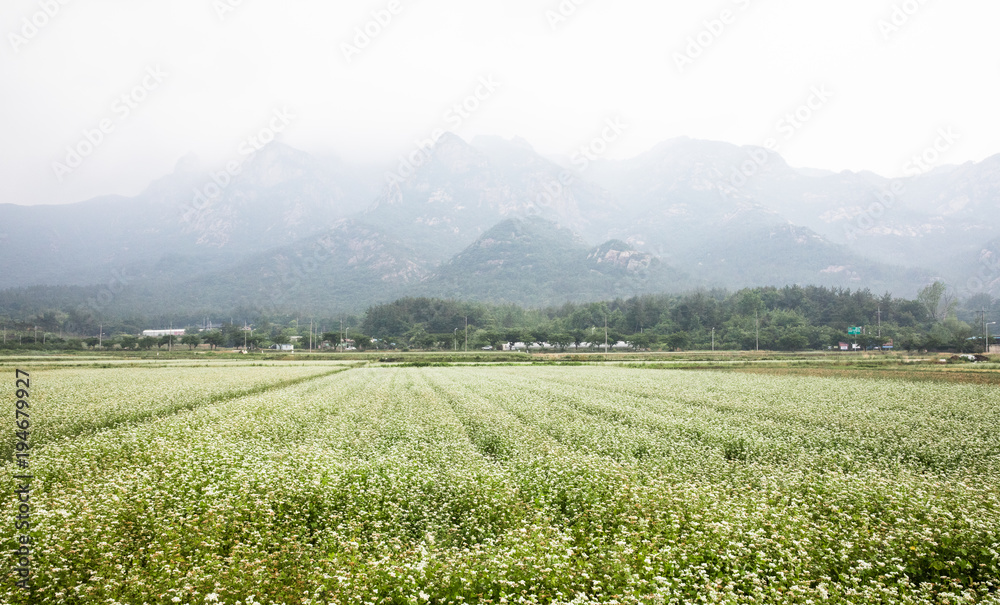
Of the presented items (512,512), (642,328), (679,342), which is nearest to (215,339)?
(642,328)

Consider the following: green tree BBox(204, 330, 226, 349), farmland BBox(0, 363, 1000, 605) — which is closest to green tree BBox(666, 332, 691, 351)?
farmland BBox(0, 363, 1000, 605)

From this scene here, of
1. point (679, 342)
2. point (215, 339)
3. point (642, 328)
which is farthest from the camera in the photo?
point (642, 328)

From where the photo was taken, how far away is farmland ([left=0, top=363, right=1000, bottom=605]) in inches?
216

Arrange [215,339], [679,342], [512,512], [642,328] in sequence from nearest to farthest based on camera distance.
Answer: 1. [512,512]
2. [679,342]
3. [215,339]
4. [642,328]

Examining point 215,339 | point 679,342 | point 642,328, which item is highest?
point 642,328

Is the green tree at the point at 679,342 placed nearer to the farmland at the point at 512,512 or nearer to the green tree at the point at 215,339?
the farmland at the point at 512,512

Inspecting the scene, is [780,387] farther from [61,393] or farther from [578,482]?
[61,393]

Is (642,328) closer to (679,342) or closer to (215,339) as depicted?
(679,342)

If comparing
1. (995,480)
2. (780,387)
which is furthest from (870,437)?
(780,387)

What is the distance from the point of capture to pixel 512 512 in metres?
8.10

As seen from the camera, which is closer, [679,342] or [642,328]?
[679,342]

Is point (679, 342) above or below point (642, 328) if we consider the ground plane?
below

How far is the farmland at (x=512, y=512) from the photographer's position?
18.0 ft

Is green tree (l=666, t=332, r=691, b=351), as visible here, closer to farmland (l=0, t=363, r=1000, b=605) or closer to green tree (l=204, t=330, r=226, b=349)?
farmland (l=0, t=363, r=1000, b=605)
